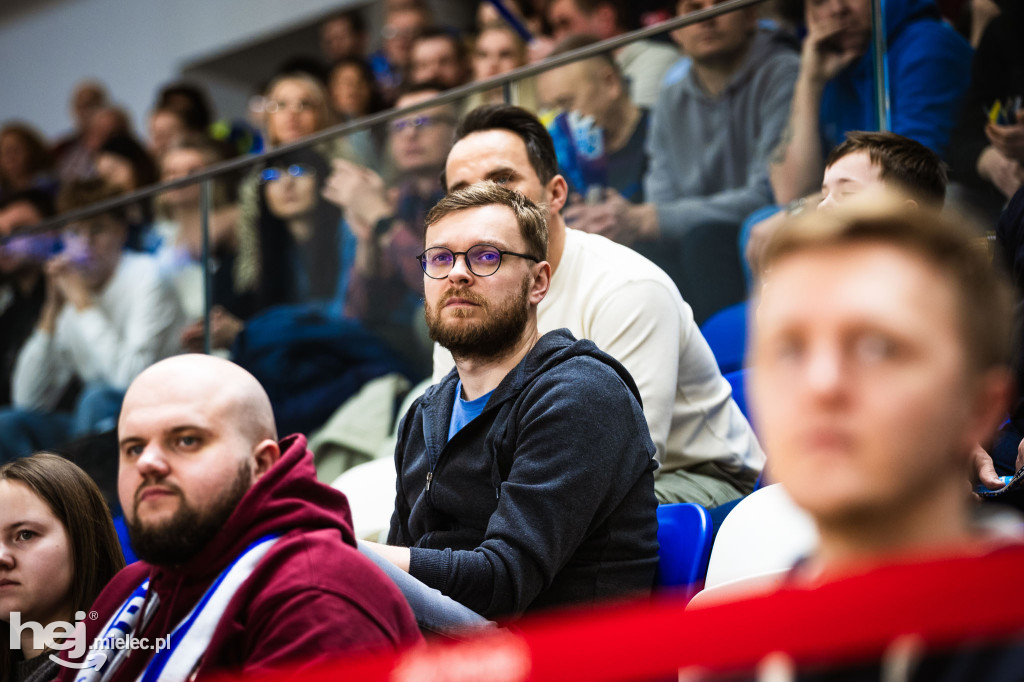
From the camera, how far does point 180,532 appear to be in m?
1.44

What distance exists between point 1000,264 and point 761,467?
2.14 feet

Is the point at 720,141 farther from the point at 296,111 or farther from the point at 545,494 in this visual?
the point at 296,111

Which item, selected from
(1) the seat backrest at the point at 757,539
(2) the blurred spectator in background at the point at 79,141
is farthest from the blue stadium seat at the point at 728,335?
(2) the blurred spectator in background at the point at 79,141

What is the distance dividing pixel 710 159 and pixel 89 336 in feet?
7.71

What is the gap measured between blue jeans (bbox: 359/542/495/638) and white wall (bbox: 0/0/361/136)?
19.1 feet

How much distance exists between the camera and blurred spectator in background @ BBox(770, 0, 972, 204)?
2.61 meters

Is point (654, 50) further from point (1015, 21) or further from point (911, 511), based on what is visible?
point (911, 511)

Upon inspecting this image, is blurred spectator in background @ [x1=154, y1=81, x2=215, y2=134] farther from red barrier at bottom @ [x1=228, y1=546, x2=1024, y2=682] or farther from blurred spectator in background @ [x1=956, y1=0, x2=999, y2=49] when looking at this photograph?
red barrier at bottom @ [x1=228, y1=546, x2=1024, y2=682]

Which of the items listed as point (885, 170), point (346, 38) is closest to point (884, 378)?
point (885, 170)

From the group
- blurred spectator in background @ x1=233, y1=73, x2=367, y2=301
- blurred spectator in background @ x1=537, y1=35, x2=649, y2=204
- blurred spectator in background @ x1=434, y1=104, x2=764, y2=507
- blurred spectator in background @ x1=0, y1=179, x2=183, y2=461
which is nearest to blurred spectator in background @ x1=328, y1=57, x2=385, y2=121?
blurred spectator in background @ x1=233, y1=73, x2=367, y2=301

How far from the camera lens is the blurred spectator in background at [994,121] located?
8.32ft

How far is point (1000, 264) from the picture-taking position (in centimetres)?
225

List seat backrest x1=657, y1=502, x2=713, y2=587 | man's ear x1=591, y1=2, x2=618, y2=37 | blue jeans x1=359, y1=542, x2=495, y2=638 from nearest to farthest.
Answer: blue jeans x1=359, y1=542, x2=495, y2=638, seat backrest x1=657, y1=502, x2=713, y2=587, man's ear x1=591, y1=2, x2=618, y2=37

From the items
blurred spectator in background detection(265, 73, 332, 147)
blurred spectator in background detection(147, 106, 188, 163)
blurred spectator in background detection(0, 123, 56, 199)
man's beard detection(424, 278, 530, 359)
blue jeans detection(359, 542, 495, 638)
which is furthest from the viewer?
blurred spectator in background detection(0, 123, 56, 199)
